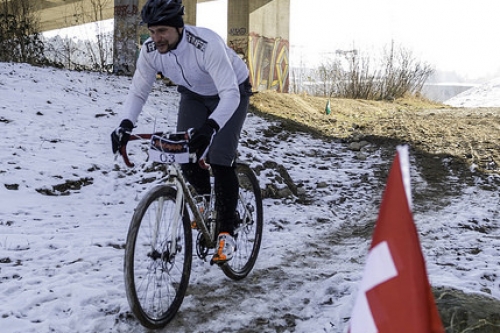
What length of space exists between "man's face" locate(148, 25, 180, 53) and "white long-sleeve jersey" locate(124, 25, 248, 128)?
2.4 inches

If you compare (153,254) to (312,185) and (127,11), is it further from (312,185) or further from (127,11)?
(127,11)

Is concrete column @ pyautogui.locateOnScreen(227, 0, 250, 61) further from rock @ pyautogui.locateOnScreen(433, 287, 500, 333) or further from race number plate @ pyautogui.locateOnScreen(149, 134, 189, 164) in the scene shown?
rock @ pyautogui.locateOnScreen(433, 287, 500, 333)

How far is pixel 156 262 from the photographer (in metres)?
2.92

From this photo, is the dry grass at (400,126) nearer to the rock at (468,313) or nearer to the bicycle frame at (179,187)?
the rock at (468,313)

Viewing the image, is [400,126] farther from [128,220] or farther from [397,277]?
[397,277]

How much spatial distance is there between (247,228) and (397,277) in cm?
307

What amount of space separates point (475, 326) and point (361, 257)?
192cm

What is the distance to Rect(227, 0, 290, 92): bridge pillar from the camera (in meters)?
17.2

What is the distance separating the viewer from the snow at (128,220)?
10.4ft

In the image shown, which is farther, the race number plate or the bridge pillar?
the bridge pillar

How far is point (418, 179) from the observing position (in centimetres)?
807

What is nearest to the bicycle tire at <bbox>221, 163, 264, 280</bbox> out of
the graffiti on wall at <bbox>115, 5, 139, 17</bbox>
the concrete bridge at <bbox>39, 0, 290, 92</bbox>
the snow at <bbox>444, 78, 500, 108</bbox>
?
the graffiti on wall at <bbox>115, 5, 139, 17</bbox>

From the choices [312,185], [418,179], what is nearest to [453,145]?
[418,179]

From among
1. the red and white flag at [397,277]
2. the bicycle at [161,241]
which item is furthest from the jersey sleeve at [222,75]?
the red and white flag at [397,277]
